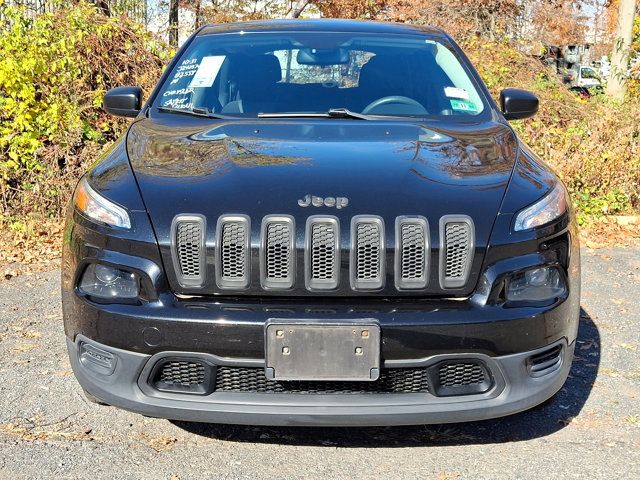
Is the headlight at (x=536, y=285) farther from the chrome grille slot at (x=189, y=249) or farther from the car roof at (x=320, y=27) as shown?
the car roof at (x=320, y=27)

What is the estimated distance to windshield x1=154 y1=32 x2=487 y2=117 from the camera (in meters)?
4.00

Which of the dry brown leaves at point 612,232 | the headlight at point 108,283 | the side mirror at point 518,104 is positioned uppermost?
the side mirror at point 518,104

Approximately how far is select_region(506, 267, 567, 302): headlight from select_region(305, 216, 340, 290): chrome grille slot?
62 centimetres

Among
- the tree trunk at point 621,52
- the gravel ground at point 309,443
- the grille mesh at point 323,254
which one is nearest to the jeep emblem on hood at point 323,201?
the grille mesh at point 323,254

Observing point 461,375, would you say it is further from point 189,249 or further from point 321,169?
point 189,249

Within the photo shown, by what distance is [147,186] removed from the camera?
9.50 feet

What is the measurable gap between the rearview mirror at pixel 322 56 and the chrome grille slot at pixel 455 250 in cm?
185

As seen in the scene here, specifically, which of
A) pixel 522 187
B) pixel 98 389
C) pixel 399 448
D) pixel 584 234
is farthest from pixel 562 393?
pixel 584 234

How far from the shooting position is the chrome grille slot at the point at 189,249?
106 inches

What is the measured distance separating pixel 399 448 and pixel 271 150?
131cm

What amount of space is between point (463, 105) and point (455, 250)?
155cm

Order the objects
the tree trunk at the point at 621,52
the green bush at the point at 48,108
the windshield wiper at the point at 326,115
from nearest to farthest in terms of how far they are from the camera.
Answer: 1. the windshield wiper at the point at 326,115
2. the green bush at the point at 48,108
3. the tree trunk at the point at 621,52

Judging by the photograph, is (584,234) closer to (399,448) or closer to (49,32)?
(399,448)

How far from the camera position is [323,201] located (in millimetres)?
2771
